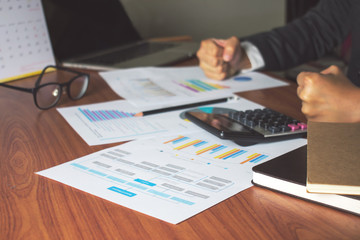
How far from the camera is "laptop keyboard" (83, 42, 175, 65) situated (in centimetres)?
127

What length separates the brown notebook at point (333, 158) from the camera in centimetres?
45

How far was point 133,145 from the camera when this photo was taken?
69 centimetres

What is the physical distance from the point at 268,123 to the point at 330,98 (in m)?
0.11

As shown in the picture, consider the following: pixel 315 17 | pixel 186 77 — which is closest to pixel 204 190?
pixel 186 77

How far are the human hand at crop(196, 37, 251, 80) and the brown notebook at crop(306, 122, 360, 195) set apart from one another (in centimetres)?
54

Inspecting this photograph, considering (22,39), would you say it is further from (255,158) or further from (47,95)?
(255,158)

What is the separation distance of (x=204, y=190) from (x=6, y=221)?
9.9 inches

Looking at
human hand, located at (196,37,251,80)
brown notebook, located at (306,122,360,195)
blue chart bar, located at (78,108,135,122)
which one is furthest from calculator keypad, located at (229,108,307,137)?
human hand, located at (196,37,251,80)

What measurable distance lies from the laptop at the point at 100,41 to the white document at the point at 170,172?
589mm

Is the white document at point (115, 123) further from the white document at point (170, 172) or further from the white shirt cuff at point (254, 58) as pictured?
the white shirt cuff at point (254, 58)

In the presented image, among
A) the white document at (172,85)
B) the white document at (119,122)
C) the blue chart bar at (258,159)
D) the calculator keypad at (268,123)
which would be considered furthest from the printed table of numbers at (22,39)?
the blue chart bar at (258,159)

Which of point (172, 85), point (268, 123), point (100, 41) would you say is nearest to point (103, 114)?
point (172, 85)

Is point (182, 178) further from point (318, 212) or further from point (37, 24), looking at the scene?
point (37, 24)

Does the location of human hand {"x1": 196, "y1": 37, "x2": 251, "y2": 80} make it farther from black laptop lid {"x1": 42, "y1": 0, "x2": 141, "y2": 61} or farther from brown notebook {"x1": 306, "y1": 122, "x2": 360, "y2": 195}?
brown notebook {"x1": 306, "y1": 122, "x2": 360, "y2": 195}
